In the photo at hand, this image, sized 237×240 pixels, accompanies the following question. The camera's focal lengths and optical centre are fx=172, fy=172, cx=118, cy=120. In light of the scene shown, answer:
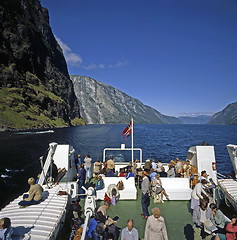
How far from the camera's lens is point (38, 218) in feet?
20.3

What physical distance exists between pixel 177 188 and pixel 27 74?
5780 inches

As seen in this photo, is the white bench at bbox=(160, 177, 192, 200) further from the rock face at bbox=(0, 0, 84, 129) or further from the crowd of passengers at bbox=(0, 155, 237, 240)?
the rock face at bbox=(0, 0, 84, 129)

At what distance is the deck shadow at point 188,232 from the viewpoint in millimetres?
6955

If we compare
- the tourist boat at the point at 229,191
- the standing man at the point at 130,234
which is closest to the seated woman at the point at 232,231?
the tourist boat at the point at 229,191

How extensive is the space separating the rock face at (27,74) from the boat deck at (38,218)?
313 feet

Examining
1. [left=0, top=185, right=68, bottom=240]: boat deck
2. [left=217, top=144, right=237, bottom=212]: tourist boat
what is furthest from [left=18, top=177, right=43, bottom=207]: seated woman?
[left=217, top=144, right=237, bottom=212]: tourist boat

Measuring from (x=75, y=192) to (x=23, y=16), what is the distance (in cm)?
19195

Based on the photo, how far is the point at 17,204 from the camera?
286 inches

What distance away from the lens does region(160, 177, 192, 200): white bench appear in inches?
396

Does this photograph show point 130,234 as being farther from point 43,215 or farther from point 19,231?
point 19,231

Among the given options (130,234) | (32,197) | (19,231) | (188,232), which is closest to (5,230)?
(19,231)

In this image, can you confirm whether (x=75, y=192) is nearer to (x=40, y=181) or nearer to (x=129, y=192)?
(x=40, y=181)

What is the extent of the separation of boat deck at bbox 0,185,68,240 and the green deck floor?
290 centimetres

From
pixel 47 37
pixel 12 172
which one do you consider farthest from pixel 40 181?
pixel 47 37
